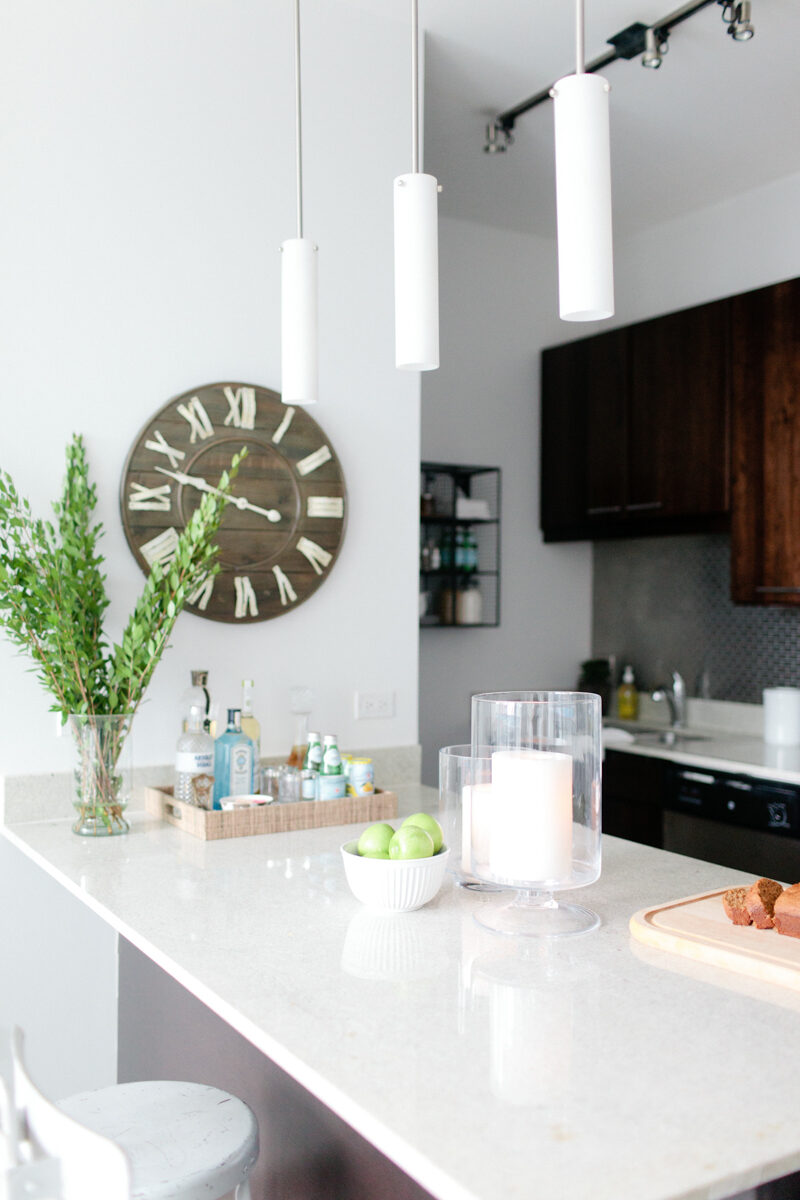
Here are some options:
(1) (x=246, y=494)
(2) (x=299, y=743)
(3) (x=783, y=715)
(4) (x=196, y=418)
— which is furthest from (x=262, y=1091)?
(3) (x=783, y=715)

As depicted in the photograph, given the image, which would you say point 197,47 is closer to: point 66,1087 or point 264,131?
point 264,131

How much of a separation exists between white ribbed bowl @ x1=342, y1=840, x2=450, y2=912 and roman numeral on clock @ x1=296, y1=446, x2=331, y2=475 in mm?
1314

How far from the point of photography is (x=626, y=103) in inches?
129

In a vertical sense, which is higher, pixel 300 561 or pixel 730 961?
pixel 300 561

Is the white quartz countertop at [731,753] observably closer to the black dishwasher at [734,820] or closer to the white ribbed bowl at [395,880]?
the black dishwasher at [734,820]

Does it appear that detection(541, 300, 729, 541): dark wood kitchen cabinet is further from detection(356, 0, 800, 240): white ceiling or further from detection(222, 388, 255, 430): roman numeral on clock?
detection(222, 388, 255, 430): roman numeral on clock

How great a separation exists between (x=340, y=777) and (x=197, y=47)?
1803mm

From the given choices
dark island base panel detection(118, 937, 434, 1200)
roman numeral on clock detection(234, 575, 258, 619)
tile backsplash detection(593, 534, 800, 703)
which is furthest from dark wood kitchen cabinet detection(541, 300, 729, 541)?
dark island base panel detection(118, 937, 434, 1200)

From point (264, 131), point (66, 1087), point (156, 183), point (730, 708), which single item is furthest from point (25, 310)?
point (730, 708)

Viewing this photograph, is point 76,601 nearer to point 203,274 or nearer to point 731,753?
point 203,274

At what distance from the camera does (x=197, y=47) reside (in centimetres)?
262

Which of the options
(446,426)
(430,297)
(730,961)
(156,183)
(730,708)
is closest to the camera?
(730,961)

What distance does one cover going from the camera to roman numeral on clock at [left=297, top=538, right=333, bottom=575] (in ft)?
9.10

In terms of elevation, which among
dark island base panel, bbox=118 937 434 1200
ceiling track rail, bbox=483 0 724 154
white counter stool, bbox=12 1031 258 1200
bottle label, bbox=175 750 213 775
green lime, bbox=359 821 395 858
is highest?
ceiling track rail, bbox=483 0 724 154
